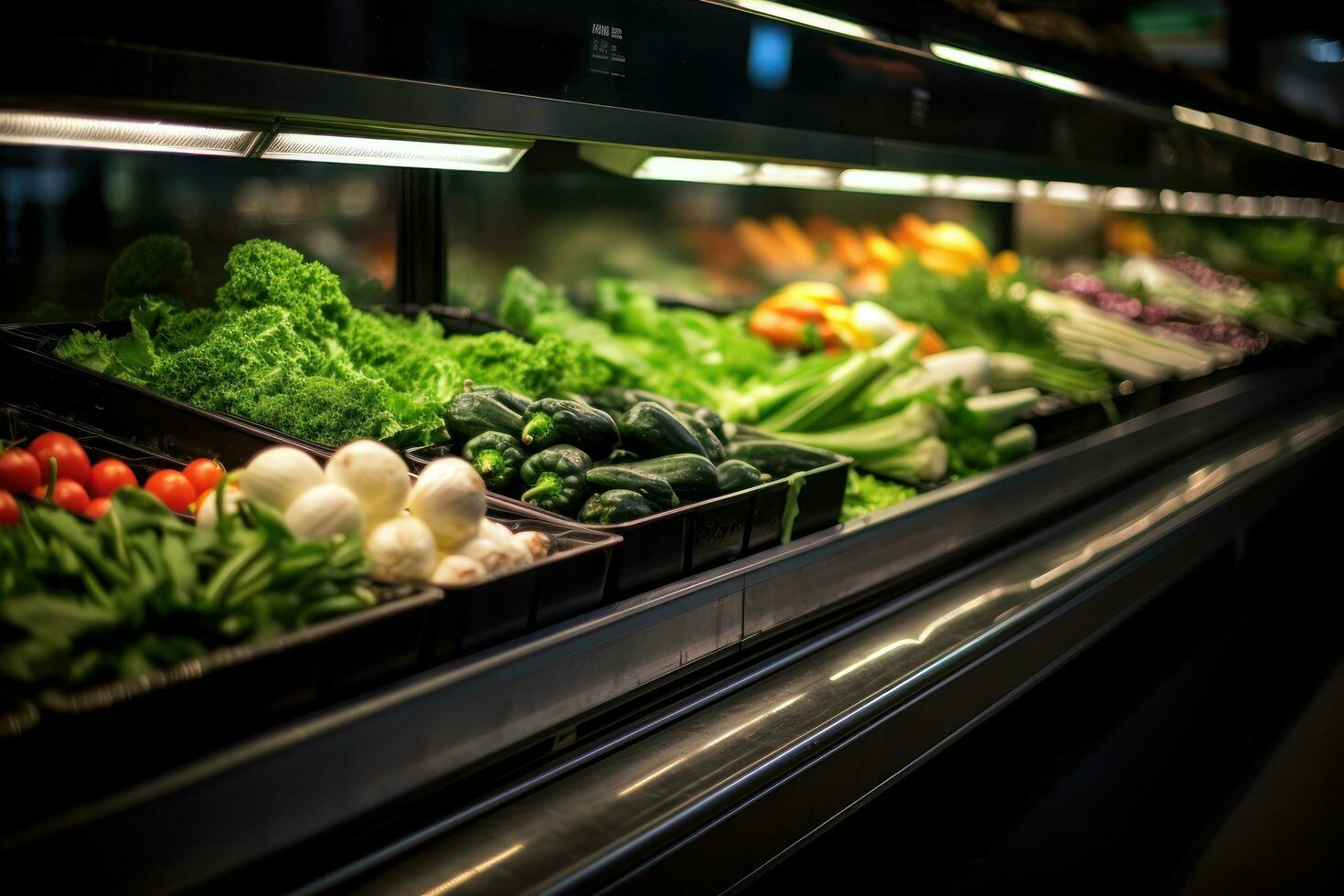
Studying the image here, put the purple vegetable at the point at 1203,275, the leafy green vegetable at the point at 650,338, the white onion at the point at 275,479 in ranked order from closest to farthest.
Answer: the white onion at the point at 275,479, the leafy green vegetable at the point at 650,338, the purple vegetable at the point at 1203,275

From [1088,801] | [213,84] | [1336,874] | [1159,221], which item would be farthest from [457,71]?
[1159,221]

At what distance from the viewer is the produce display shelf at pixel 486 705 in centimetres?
127

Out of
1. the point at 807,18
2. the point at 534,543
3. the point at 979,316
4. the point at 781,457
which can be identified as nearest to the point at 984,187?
the point at 979,316

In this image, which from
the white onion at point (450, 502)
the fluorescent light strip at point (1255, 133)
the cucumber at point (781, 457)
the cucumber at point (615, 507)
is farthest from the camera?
the fluorescent light strip at point (1255, 133)

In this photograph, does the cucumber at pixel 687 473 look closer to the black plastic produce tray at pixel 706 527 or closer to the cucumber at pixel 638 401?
the black plastic produce tray at pixel 706 527

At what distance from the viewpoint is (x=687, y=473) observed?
7.28ft

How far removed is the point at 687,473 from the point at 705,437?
276 millimetres

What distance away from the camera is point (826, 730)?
2041mm

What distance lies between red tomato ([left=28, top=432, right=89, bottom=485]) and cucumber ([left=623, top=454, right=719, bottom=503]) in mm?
988

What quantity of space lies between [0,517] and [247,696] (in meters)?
0.56

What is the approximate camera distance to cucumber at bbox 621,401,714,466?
2.33 meters

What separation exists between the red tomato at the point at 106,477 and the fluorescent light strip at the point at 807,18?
160cm

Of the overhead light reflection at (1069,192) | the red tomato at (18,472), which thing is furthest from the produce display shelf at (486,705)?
the overhead light reflection at (1069,192)

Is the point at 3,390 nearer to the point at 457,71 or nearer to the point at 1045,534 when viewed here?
the point at 457,71
